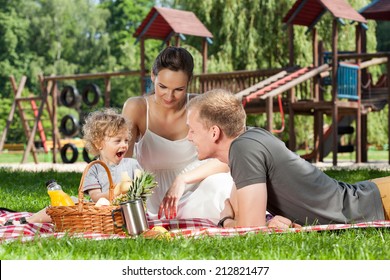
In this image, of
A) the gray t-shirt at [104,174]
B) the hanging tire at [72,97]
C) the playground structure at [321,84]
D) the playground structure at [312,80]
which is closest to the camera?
the gray t-shirt at [104,174]

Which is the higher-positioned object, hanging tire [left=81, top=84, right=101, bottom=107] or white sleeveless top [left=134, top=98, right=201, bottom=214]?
white sleeveless top [left=134, top=98, right=201, bottom=214]

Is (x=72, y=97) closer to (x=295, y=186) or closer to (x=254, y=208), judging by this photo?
(x=295, y=186)

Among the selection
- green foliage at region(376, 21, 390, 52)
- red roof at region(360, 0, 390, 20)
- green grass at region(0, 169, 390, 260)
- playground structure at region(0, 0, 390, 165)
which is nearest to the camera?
green grass at region(0, 169, 390, 260)

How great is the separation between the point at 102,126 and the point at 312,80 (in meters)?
13.6

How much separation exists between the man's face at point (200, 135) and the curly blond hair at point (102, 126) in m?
1.19

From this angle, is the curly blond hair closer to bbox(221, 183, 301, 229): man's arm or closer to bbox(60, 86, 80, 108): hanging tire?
bbox(221, 183, 301, 229): man's arm

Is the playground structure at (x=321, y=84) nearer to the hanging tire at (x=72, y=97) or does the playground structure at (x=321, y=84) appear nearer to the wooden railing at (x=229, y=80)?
the wooden railing at (x=229, y=80)

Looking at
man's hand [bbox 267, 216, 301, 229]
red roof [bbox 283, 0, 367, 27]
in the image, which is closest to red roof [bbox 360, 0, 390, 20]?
red roof [bbox 283, 0, 367, 27]

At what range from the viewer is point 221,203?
19.0ft

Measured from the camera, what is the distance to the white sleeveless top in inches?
247

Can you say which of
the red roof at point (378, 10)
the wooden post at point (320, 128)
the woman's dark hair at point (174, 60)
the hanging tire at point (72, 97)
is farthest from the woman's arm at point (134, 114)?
the hanging tire at point (72, 97)

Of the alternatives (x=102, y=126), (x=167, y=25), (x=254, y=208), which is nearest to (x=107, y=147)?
(x=102, y=126)

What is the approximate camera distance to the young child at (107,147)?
6031 millimetres
